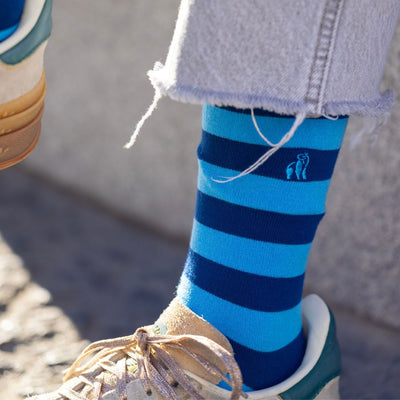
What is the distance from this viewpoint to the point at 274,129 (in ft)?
2.01

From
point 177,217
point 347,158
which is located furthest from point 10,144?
point 177,217

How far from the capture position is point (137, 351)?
67 centimetres

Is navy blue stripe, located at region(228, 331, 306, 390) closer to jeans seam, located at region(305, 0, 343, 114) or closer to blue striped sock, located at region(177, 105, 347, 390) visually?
blue striped sock, located at region(177, 105, 347, 390)

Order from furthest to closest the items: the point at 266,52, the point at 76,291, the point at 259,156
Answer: the point at 76,291, the point at 259,156, the point at 266,52

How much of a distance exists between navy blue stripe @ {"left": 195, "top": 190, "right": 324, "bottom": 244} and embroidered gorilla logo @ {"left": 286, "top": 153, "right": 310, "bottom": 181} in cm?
5

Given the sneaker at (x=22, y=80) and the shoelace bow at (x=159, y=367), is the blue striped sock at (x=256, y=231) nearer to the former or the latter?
the shoelace bow at (x=159, y=367)

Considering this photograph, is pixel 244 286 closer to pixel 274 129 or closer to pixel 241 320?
pixel 241 320

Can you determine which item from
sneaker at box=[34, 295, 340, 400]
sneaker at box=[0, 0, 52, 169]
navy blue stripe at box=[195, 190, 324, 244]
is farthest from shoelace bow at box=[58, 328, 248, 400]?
sneaker at box=[0, 0, 52, 169]

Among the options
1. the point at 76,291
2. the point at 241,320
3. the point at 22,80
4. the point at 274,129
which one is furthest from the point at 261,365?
the point at 76,291

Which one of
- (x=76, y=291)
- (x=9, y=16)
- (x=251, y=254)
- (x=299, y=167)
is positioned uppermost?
(x=9, y=16)

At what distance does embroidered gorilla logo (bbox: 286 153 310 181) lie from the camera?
0.63 m

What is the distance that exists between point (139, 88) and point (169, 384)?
881mm

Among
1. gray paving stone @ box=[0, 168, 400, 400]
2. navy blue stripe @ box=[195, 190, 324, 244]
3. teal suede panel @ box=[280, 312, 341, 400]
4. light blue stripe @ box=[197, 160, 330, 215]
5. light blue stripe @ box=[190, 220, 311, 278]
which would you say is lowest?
gray paving stone @ box=[0, 168, 400, 400]

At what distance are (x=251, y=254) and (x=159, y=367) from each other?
0.16 metres
